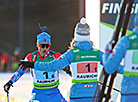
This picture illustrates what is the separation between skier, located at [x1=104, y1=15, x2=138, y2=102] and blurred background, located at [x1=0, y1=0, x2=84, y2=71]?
32366 mm

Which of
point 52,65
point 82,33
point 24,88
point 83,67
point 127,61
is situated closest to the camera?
point 127,61

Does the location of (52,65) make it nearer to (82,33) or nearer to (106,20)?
(82,33)

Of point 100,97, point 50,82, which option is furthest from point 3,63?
point 100,97

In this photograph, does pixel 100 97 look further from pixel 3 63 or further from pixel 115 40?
pixel 3 63

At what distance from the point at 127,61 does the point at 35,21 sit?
35.9 meters

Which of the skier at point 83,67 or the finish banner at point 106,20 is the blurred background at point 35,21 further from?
the skier at point 83,67

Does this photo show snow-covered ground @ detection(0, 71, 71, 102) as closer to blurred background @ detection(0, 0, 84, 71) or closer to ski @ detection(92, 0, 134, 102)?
ski @ detection(92, 0, 134, 102)

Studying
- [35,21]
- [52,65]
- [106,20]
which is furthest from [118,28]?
[35,21]

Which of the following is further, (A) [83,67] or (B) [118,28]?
(A) [83,67]

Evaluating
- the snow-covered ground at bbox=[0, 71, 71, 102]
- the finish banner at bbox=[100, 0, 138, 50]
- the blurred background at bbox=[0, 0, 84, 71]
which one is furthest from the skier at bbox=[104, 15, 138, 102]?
the blurred background at bbox=[0, 0, 84, 71]

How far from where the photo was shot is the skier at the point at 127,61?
12.1ft

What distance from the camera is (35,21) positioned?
129 ft

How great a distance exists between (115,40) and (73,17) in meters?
34.4

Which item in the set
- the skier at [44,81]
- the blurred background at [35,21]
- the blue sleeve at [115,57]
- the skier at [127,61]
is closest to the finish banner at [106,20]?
the skier at [44,81]
